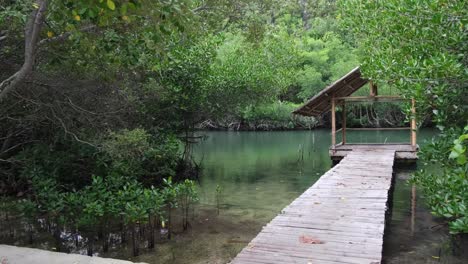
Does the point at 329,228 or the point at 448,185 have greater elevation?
the point at 448,185

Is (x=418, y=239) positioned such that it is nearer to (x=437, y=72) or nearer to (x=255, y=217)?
(x=255, y=217)

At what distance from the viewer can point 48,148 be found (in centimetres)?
835

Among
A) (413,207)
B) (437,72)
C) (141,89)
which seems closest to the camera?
(437,72)

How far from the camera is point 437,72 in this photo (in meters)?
4.38

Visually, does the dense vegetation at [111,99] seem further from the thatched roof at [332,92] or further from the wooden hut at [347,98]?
the wooden hut at [347,98]

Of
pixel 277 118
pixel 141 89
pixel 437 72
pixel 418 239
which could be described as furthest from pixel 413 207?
pixel 277 118

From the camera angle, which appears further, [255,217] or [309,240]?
[255,217]

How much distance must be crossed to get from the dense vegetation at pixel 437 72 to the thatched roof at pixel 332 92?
737cm

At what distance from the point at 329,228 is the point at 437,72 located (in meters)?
1.99

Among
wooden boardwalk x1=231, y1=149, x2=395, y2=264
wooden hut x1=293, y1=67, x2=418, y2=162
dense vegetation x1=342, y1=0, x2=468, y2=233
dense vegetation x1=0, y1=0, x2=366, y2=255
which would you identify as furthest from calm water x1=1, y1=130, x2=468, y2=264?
dense vegetation x1=342, y1=0, x2=468, y2=233

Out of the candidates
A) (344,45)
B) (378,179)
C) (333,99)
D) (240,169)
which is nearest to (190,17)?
(378,179)

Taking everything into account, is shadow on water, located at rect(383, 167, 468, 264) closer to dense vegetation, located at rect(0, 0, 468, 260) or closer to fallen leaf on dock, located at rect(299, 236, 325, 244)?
dense vegetation, located at rect(0, 0, 468, 260)

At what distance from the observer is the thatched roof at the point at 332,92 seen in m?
13.3

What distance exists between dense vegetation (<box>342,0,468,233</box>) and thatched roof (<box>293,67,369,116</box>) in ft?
24.2
